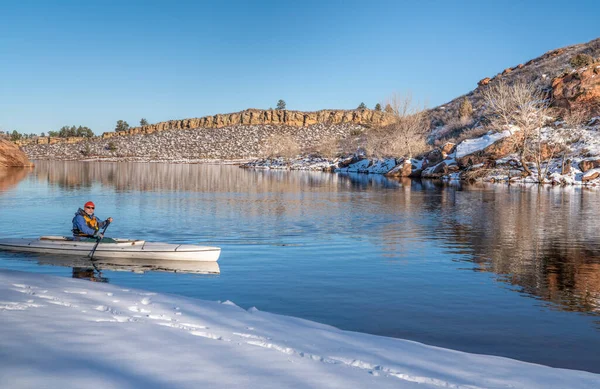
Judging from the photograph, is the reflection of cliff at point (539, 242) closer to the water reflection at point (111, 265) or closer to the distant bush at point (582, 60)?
the water reflection at point (111, 265)

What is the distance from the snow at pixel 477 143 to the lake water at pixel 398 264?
33.7 m

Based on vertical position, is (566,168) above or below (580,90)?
below

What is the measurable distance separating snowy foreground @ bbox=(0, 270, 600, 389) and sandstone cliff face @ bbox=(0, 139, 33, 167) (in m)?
95.3

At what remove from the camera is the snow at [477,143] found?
6700cm

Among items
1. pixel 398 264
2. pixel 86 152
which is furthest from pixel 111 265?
pixel 86 152

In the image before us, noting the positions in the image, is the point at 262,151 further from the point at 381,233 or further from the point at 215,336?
the point at 215,336

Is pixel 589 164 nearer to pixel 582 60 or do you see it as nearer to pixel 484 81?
pixel 582 60

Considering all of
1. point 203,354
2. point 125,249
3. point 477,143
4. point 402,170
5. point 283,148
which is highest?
point 283,148

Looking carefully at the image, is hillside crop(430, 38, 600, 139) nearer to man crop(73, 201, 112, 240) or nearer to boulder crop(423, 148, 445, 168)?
boulder crop(423, 148, 445, 168)

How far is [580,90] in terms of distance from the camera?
69875 mm

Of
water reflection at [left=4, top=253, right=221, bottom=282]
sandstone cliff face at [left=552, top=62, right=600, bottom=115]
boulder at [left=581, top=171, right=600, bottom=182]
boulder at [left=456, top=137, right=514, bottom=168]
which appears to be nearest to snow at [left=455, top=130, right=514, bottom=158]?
boulder at [left=456, top=137, right=514, bottom=168]

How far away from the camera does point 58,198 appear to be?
3681 cm

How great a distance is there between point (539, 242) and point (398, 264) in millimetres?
7633

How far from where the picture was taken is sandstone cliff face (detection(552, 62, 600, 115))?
68.6m
